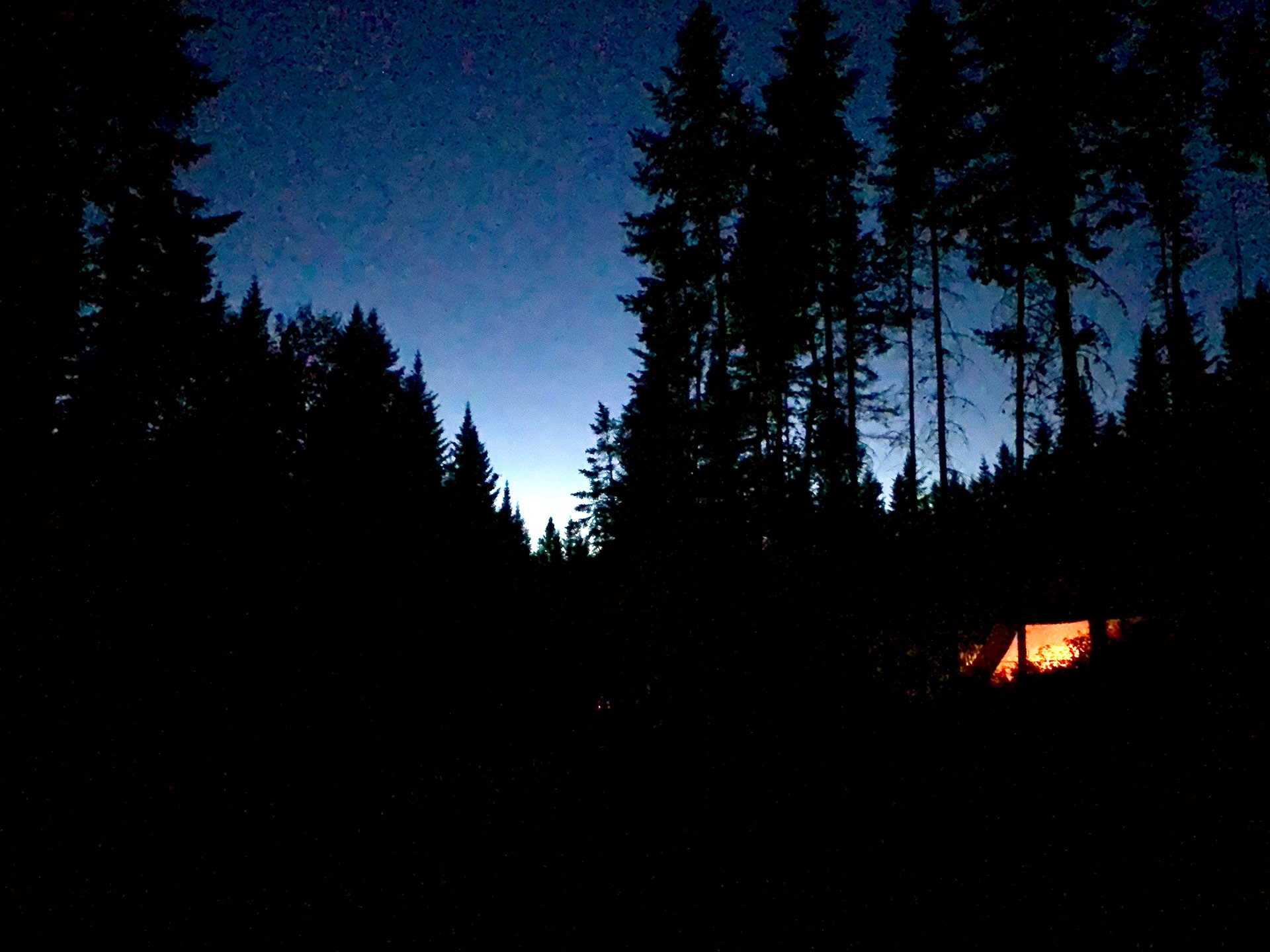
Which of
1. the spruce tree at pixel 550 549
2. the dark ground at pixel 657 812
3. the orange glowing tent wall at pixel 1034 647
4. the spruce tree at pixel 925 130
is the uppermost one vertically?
the spruce tree at pixel 925 130

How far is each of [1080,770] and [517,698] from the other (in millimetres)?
13659

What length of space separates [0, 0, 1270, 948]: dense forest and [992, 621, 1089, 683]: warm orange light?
1.21 ft

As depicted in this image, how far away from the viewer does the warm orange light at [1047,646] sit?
1242cm

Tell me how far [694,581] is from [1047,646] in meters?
8.24

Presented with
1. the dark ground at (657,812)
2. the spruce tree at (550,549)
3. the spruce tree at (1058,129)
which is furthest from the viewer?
the spruce tree at (550,549)

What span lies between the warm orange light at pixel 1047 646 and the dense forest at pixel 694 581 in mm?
370

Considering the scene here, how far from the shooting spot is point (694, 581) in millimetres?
13484

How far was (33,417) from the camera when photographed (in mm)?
7871

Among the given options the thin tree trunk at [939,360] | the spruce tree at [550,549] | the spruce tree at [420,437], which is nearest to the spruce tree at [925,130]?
the thin tree trunk at [939,360]

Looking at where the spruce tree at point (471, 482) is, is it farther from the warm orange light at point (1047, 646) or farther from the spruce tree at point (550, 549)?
the warm orange light at point (1047, 646)

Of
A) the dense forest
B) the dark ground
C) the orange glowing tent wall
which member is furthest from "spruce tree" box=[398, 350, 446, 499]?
the orange glowing tent wall

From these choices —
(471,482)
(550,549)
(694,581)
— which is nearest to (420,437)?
(471,482)

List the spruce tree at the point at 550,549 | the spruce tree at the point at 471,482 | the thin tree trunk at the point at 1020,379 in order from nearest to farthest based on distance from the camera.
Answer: the thin tree trunk at the point at 1020,379
the spruce tree at the point at 471,482
the spruce tree at the point at 550,549

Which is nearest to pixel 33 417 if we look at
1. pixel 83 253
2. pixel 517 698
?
pixel 83 253
